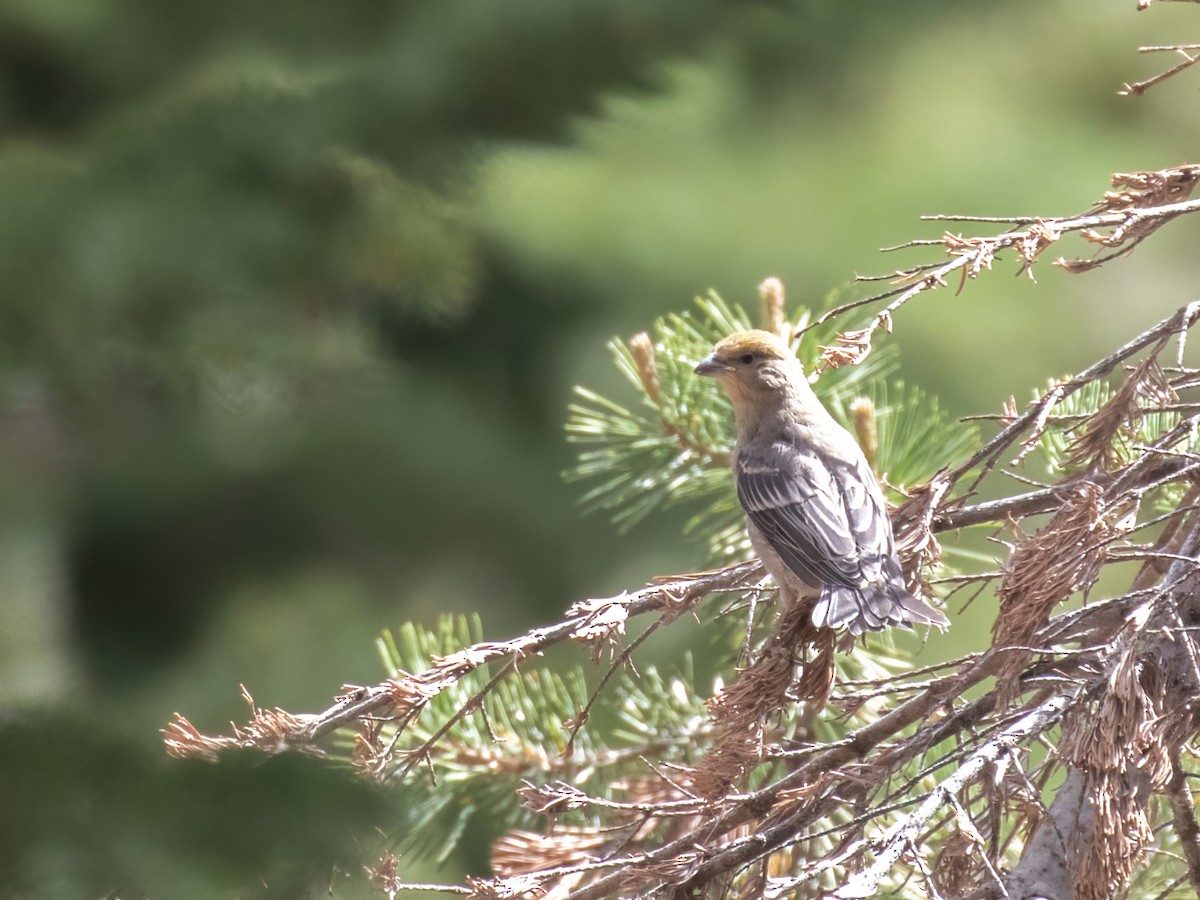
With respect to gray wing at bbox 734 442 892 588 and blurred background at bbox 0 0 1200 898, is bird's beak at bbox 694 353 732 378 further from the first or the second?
blurred background at bbox 0 0 1200 898

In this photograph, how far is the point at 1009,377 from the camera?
34.6 feet

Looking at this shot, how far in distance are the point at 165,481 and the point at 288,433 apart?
112 centimetres

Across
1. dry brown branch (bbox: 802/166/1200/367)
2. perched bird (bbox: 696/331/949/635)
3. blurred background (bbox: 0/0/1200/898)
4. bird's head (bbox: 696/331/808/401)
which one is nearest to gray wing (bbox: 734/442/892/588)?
perched bird (bbox: 696/331/949/635)

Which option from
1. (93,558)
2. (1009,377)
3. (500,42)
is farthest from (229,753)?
(93,558)

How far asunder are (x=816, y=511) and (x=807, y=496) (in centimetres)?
5

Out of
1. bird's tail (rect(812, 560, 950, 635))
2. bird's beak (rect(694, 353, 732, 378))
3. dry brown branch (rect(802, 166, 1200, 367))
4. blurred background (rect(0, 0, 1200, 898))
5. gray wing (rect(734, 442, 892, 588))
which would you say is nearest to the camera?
dry brown branch (rect(802, 166, 1200, 367))

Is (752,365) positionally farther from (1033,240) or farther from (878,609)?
(1033,240)

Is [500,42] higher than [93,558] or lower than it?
lower

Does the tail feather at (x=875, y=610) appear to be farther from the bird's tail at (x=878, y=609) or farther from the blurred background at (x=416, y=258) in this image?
the blurred background at (x=416, y=258)

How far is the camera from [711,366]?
3141 millimetres

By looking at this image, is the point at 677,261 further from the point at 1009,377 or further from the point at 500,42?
the point at 500,42

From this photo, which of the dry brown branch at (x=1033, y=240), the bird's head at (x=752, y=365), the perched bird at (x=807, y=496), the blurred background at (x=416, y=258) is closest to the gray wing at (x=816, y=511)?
the perched bird at (x=807, y=496)

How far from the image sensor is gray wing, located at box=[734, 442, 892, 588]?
2617 millimetres

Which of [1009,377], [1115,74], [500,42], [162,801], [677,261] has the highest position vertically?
[1115,74]
